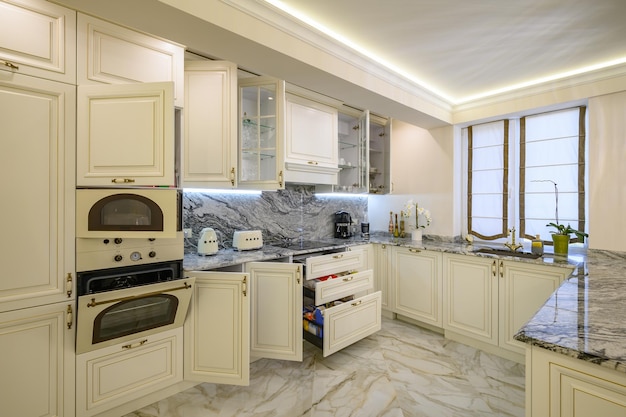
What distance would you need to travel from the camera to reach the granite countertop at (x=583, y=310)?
846 millimetres

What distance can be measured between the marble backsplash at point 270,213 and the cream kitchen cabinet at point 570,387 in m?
2.23

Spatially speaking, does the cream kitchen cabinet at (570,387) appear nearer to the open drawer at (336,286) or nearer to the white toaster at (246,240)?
the open drawer at (336,286)

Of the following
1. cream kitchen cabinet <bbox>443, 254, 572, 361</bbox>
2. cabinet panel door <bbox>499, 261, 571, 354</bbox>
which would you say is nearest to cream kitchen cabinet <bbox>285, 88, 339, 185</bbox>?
cream kitchen cabinet <bbox>443, 254, 572, 361</bbox>

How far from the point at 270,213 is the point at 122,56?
1696 mm

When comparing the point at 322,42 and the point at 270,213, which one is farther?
the point at 270,213

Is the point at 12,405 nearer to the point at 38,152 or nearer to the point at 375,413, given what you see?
the point at 38,152

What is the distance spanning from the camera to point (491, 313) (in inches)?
96.7

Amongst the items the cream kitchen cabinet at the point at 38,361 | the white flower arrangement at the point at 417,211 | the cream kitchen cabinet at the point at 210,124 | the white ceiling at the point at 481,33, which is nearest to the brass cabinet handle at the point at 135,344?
the cream kitchen cabinet at the point at 38,361

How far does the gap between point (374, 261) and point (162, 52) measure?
2.66 metres

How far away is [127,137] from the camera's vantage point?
1542mm

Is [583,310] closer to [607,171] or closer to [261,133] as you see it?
[607,171]

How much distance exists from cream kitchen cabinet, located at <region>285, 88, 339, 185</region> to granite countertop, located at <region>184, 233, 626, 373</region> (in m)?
0.88

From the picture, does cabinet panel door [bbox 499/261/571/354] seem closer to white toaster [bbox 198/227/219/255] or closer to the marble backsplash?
the marble backsplash

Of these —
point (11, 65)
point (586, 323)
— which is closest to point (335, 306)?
point (586, 323)
